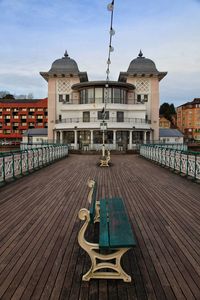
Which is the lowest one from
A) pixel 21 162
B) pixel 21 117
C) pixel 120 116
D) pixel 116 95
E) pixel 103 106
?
pixel 21 162

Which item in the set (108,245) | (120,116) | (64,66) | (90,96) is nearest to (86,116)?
(90,96)

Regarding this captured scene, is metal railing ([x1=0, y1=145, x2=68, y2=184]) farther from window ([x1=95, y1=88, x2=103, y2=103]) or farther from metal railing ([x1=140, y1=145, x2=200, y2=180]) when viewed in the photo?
window ([x1=95, y1=88, x2=103, y2=103])

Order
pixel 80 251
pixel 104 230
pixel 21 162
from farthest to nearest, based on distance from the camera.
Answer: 1. pixel 21 162
2. pixel 80 251
3. pixel 104 230

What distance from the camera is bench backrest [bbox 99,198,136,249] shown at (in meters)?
2.61

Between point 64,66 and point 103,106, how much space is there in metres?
13.6

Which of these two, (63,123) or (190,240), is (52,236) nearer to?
(190,240)

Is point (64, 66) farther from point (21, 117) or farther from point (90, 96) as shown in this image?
point (21, 117)

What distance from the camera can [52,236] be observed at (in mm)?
4020

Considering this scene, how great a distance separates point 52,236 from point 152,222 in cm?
214

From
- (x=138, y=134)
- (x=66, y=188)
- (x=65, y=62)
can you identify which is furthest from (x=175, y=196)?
(x=65, y=62)

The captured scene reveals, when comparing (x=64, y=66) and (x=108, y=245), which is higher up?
(x=64, y=66)

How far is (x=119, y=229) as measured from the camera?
3014 mm

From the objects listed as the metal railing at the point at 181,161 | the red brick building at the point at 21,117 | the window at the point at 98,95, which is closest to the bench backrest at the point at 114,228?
the metal railing at the point at 181,161

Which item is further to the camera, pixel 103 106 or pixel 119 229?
pixel 103 106
